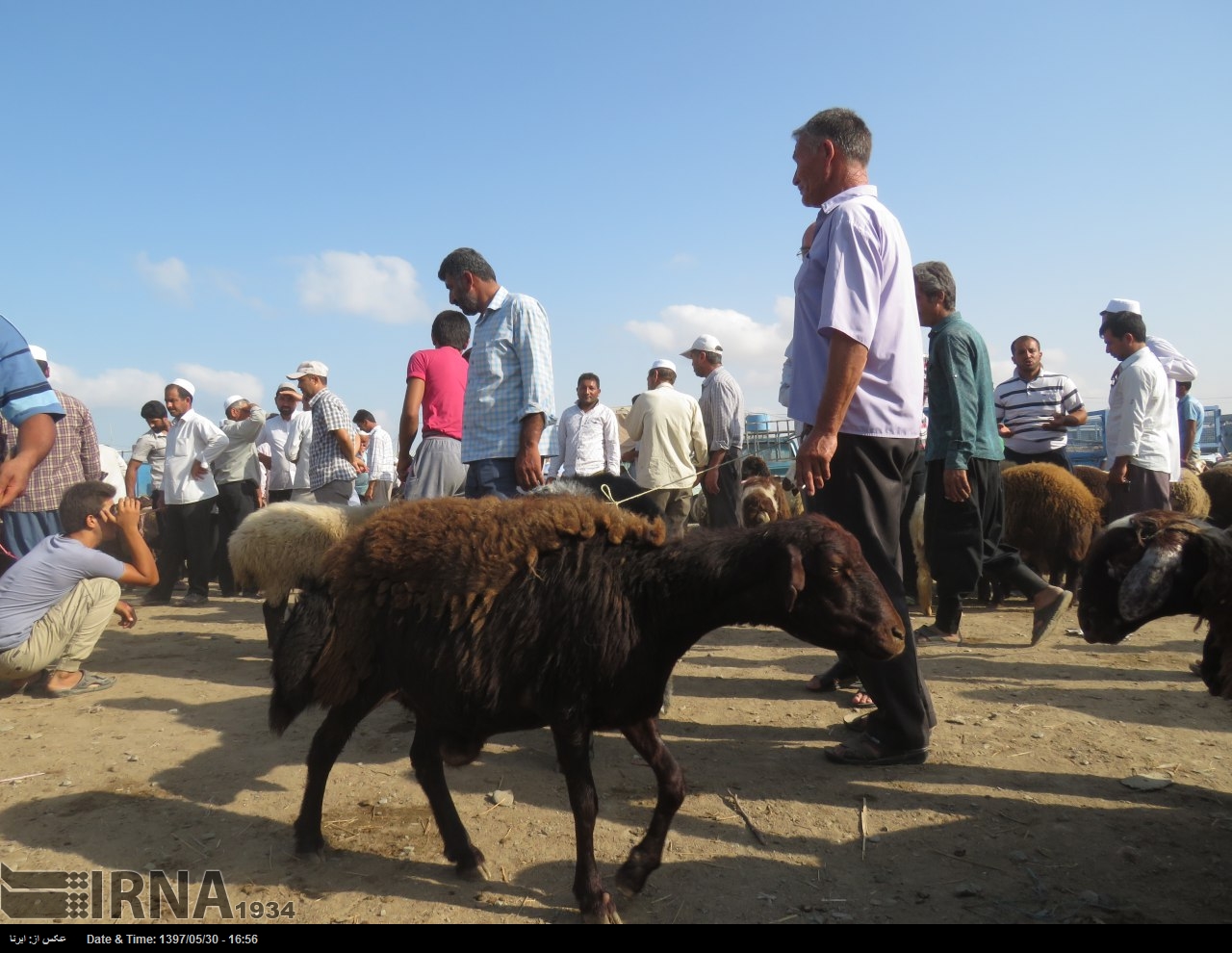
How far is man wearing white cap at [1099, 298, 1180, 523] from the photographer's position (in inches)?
237

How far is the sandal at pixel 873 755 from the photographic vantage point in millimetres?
3635

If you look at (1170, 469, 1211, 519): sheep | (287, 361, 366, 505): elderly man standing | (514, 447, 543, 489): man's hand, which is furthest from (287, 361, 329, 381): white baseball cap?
(1170, 469, 1211, 519): sheep

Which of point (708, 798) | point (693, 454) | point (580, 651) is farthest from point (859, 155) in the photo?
point (693, 454)

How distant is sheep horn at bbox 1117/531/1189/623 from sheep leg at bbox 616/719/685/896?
1.73 m

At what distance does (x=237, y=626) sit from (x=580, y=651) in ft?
20.3

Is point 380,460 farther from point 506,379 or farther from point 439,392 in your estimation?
point 506,379

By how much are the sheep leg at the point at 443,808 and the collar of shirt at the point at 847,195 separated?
2.87m

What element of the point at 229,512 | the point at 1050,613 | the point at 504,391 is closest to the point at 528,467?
the point at 504,391

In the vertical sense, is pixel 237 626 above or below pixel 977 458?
below

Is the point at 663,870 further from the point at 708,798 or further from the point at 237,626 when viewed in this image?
the point at 237,626

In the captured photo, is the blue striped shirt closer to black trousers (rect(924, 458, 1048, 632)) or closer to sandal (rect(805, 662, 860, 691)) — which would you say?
sandal (rect(805, 662, 860, 691))

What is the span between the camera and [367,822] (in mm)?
3303

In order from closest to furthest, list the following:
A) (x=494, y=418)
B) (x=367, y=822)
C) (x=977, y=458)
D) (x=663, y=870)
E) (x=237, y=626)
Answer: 1. (x=663, y=870)
2. (x=367, y=822)
3. (x=494, y=418)
4. (x=977, y=458)
5. (x=237, y=626)
